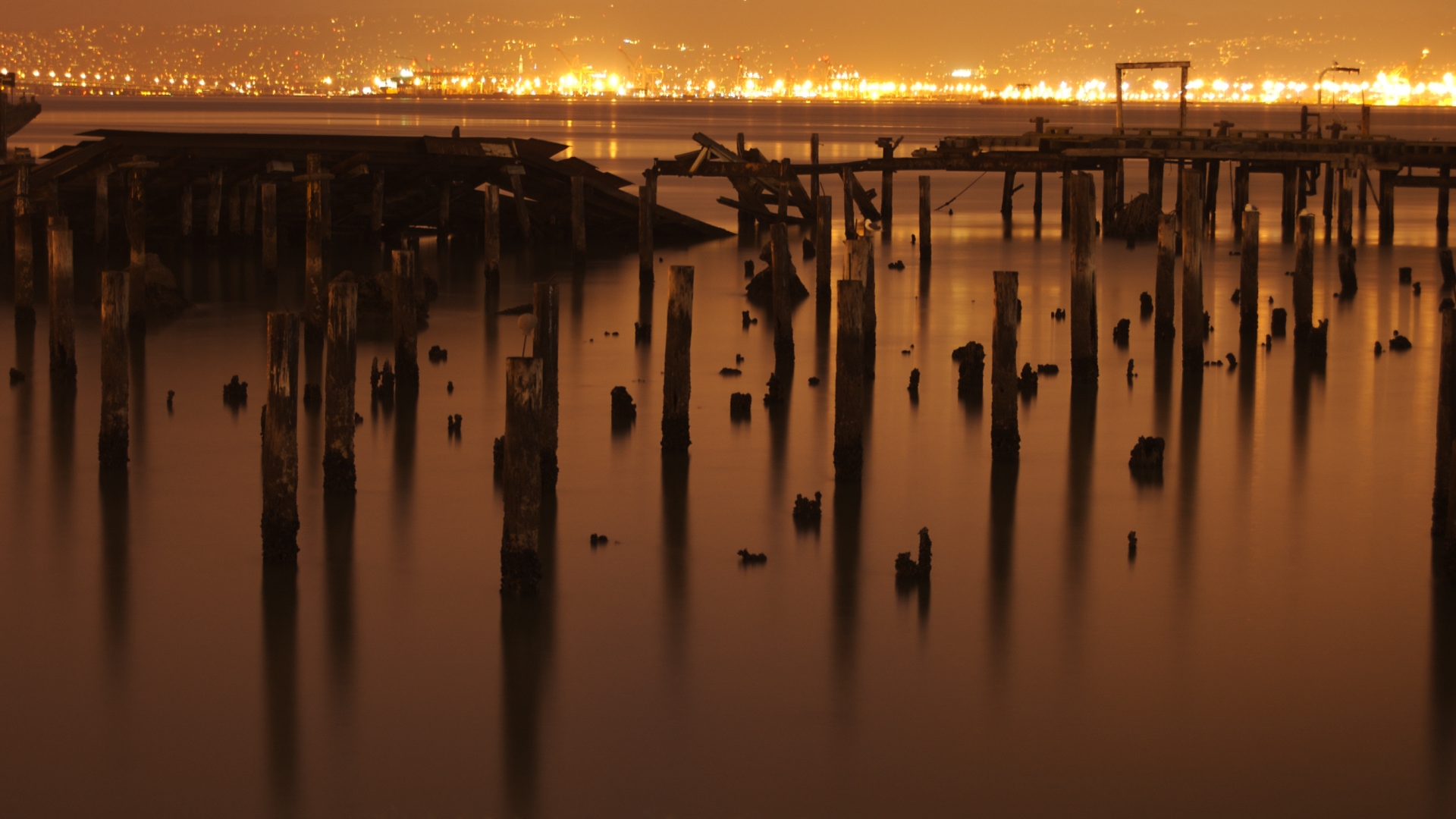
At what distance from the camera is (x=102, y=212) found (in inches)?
1030

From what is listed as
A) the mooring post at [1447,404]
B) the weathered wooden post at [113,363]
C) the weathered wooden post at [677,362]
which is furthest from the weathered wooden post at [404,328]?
the mooring post at [1447,404]

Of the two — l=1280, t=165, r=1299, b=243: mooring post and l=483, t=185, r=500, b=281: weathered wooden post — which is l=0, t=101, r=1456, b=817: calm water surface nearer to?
l=483, t=185, r=500, b=281: weathered wooden post

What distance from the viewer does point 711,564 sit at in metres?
11.2

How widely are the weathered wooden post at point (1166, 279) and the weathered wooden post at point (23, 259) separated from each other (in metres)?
12.0

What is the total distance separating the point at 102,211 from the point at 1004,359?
17605 mm

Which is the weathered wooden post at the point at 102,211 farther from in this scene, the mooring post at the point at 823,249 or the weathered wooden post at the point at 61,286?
the mooring post at the point at 823,249

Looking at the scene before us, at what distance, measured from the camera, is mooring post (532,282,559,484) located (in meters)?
11.9

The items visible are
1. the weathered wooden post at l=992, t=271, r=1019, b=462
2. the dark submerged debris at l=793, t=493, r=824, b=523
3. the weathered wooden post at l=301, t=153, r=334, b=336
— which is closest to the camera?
the dark submerged debris at l=793, t=493, r=824, b=523

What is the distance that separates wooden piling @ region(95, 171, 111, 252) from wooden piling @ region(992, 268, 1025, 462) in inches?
646

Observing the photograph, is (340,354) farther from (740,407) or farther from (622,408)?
(740,407)

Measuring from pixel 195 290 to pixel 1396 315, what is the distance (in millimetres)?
15936

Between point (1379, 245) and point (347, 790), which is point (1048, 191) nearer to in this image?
point (1379, 245)

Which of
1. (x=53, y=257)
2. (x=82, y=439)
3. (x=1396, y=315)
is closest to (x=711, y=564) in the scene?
(x=82, y=439)

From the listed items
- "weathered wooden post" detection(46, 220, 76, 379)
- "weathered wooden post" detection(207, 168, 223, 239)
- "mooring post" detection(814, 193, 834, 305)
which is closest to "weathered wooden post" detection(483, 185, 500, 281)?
"weathered wooden post" detection(207, 168, 223, 239)
